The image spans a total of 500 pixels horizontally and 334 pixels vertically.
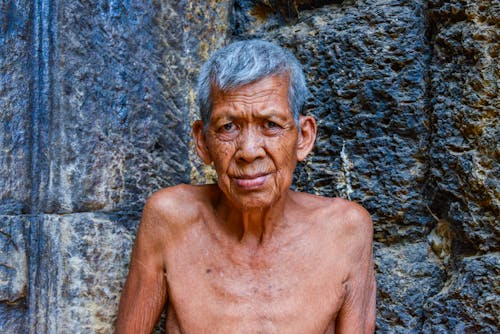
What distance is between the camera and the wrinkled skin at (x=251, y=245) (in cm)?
179

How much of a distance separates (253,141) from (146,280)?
56cm

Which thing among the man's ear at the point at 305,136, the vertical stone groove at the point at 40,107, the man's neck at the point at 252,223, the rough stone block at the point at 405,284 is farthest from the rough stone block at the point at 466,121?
the vertical stone groove at the point at 40,107

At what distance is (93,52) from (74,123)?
25 cm

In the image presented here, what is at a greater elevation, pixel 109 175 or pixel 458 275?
pixel 109 175

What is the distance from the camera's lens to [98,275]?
201 cm

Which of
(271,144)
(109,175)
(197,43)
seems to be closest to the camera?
(271,144)

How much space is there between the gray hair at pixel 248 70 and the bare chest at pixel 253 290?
43cm

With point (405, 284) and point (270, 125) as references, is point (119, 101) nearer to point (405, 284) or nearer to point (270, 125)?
point (270, 125)

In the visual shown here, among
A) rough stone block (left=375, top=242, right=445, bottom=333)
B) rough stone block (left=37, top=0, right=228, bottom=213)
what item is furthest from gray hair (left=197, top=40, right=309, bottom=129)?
rough stone block (left=375, top=242, right=445, bottom=333)

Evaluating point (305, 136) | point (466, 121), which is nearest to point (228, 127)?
point (305, 136)

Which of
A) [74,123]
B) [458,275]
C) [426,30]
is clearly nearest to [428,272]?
[458,275]

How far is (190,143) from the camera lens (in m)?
2.33

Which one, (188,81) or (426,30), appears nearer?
(426,30)

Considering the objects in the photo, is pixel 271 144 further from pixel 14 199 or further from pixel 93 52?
pixel 14 199
